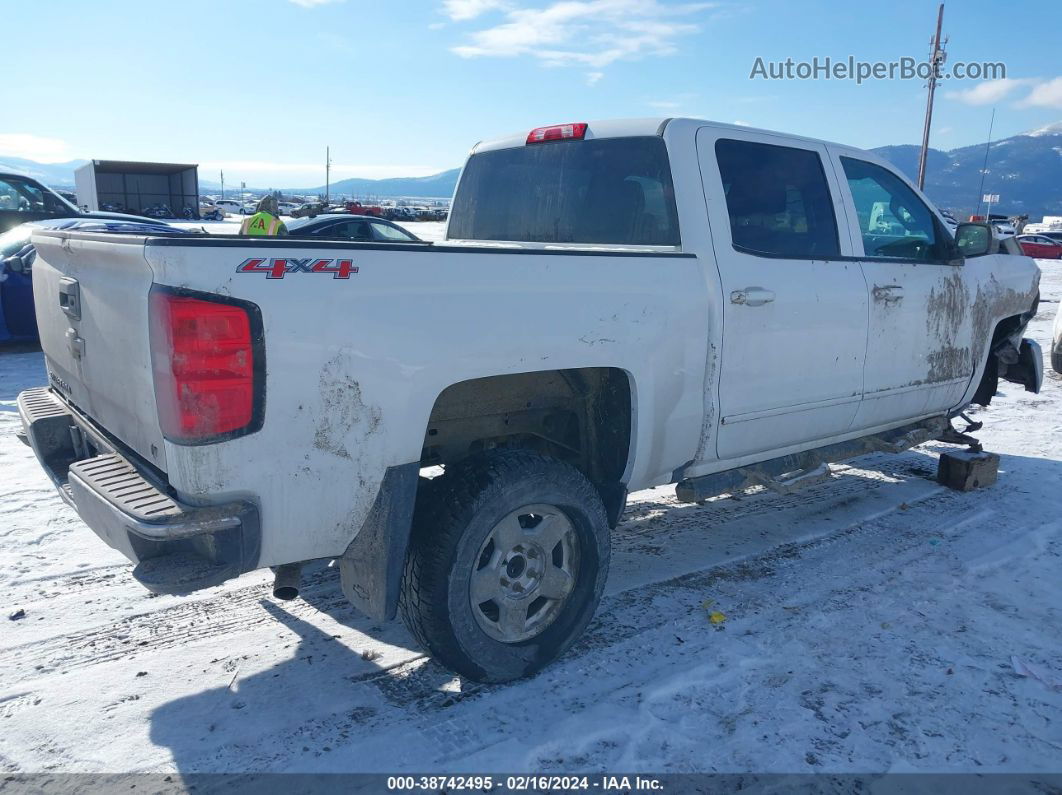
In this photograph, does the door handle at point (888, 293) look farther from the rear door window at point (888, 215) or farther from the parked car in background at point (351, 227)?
the parked car in background at point (351, 227)

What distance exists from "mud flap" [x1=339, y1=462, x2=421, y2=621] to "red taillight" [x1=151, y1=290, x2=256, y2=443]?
56cm

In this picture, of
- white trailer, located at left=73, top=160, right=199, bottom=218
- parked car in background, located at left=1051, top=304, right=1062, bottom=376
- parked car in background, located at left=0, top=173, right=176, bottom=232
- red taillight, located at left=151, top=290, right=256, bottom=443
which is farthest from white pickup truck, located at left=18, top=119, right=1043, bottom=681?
white trailer, located at left=73, top=160, right=199, bottom=218

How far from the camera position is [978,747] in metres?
2.71

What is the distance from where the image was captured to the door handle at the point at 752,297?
138 inches

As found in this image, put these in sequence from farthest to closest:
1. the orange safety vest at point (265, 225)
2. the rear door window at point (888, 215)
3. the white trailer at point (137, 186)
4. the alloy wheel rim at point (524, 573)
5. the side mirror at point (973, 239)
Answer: the white trailer at point (137, 186), the orange safety vest at point (265, 225), the side mirror at point (973, 239), the rear door window at point (888, 215), the alloy wheel rim at point (524, 573)

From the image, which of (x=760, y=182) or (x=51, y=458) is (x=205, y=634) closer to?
(x=51, y=458)

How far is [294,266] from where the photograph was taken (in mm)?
2320

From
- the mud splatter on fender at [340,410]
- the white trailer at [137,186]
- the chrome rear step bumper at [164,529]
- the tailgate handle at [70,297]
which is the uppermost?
the white trailer at [137,186]

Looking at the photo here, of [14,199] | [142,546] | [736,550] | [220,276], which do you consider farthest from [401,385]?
[14,199]

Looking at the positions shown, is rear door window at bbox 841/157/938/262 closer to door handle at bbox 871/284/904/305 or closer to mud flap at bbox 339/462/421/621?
Result: door handle at bbox 871/284/904/305

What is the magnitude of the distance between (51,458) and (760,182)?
136 inches

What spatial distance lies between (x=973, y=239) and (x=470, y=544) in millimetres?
3845

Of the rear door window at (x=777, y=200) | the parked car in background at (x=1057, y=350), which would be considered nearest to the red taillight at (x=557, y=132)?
the rear door window at (x=777, y=200)

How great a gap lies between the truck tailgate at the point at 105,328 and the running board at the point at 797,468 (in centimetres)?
239
